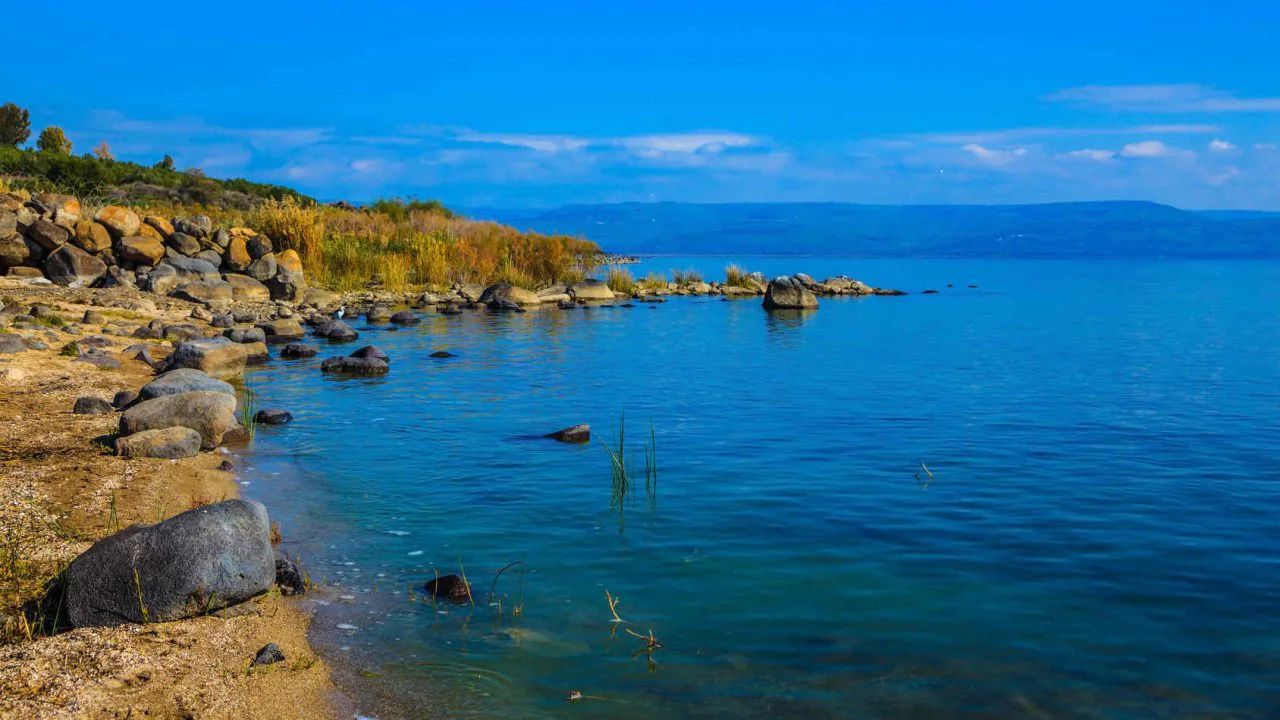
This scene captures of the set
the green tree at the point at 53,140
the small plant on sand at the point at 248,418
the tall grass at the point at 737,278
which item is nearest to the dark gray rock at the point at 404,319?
the small plant on sand at the point at 248,418

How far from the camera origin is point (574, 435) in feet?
44.3

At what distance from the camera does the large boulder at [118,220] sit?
31.5m

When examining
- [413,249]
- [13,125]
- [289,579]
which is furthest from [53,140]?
[289,579]

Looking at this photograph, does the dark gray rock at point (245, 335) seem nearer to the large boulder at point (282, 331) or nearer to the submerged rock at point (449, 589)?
the large boulder at point (282, 331)

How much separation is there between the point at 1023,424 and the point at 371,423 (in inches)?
370

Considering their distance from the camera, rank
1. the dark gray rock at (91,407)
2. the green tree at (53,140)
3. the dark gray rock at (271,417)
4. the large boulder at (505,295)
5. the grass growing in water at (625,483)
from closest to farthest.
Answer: the grass growing in water at (625,483) < the dark gray rock at (91,407) < the dark gray rock at (271,417) < the large boulder at (505,295) < the green tree at (53,140)

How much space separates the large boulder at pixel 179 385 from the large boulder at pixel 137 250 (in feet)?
63.0

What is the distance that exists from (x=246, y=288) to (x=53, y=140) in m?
40.6

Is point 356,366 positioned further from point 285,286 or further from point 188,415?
point 285,286

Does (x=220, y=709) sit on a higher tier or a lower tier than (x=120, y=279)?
lower

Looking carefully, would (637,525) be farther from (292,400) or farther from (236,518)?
(292,400)

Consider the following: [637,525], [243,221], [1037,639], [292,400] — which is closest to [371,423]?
[292,400]

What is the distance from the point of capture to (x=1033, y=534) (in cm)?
941

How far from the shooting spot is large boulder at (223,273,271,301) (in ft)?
106
